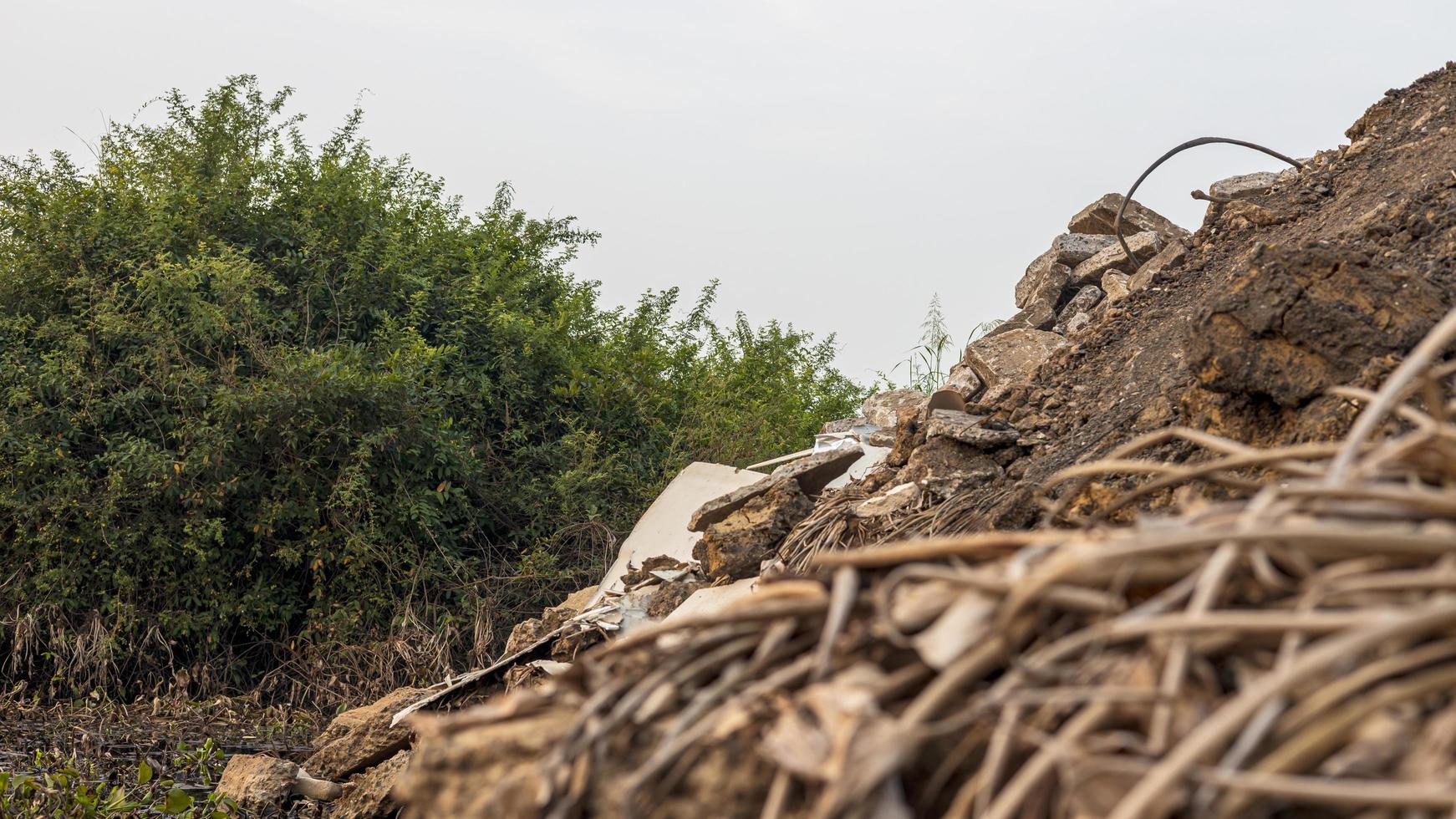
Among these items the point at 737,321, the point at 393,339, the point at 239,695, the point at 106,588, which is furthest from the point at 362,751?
the point at 737,321

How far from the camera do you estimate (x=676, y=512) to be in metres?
7.08

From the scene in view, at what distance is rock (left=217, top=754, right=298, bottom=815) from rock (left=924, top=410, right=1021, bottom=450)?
2856 mm

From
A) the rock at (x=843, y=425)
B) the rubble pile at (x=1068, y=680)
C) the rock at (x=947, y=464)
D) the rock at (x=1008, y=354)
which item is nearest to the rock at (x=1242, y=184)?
the rock at (x=1008, y=354)

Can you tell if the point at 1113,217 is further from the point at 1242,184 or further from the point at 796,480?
the point at 796,480

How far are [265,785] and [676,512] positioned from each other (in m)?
2.96

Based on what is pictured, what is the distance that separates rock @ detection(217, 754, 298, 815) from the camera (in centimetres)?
461

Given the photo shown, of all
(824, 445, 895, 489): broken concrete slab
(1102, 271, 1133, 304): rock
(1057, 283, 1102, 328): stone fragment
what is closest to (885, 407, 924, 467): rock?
(824, 445, 895, 489): broken concrete slab

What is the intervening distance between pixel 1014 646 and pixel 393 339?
851cm

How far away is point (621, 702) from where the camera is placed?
771 millimetres

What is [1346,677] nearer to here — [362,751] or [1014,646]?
[1014,646]

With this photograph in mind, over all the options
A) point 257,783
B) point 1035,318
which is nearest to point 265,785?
point 257,783

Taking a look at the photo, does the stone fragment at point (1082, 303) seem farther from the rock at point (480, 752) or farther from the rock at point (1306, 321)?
the rock at point (480, 752)

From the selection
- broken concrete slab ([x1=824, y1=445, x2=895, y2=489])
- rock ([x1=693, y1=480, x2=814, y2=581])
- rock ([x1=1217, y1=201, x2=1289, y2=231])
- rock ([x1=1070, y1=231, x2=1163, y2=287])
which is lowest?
rock ([x1=693, y1=480, x2=814, y2=581])

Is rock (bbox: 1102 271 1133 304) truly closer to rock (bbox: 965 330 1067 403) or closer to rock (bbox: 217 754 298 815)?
rock (bbox: 965 330 1067 403)
